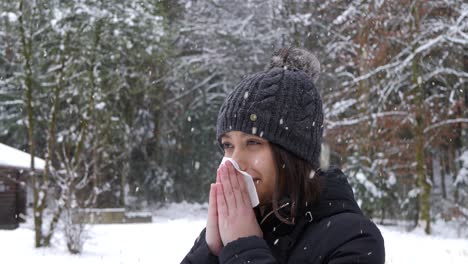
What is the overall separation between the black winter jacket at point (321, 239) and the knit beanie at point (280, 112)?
13cm

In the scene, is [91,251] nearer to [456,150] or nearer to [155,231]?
[155,231]

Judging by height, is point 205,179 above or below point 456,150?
below

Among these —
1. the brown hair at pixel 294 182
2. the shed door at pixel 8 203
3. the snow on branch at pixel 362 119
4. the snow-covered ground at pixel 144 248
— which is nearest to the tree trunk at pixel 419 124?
the snow on branch at pixel 362 119

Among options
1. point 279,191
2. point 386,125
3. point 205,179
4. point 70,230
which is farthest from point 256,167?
point 205,179

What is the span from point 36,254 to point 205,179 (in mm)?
18816

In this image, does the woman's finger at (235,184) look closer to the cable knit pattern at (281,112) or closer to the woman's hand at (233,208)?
the woman's hand at (233,208)

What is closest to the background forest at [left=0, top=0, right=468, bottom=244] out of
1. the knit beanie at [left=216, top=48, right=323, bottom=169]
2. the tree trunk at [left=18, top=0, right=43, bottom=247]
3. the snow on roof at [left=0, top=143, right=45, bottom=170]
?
the tree trunk at [left=18, top=0, right=43, bottom=247]

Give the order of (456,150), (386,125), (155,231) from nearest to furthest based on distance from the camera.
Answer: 1. (155,231)
2. (386,125)
3. (456,150)

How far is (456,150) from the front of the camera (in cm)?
2222

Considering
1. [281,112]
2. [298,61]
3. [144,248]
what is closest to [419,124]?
[144,248]

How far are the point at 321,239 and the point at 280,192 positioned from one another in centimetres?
20

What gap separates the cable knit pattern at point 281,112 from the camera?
1717 mm

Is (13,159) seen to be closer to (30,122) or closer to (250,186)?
(30,122)

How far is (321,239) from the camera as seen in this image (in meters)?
1.54
